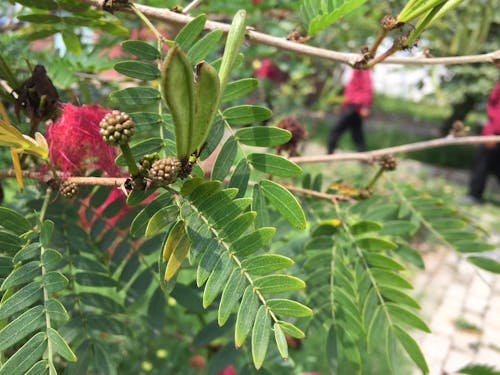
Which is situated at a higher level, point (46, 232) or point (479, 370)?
point (46, 232)

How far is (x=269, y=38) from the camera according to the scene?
26.8 inches

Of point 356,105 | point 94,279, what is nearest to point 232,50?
point 94,279

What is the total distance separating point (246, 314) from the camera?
0.53 m

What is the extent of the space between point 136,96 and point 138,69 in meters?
0.04

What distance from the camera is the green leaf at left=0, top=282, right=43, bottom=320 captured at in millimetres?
521

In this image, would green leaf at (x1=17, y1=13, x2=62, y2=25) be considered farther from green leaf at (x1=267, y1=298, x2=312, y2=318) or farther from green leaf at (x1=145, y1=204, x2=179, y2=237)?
green leaf at (x1=267, y1=298, x2=312, y2=318)

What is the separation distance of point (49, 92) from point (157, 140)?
0.58 ft

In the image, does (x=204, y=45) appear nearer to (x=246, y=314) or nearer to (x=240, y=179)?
(x=240, y=179)

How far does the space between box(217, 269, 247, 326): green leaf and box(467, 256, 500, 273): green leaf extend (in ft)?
1.68

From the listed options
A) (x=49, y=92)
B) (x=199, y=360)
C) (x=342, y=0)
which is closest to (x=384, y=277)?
(x=342, y=0)

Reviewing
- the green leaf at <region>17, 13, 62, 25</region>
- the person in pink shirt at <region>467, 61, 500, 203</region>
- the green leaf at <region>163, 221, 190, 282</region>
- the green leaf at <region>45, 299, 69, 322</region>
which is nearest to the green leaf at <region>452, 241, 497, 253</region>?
the green leaf at <region>163, 221, 190, 282</region>

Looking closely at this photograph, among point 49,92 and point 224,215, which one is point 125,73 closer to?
point 49,92

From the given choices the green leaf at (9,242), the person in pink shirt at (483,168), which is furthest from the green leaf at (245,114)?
the person in pink shirt at (483,168)

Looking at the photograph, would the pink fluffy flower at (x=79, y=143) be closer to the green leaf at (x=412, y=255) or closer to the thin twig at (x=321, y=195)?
the thin twig at (x=321, y=195)
